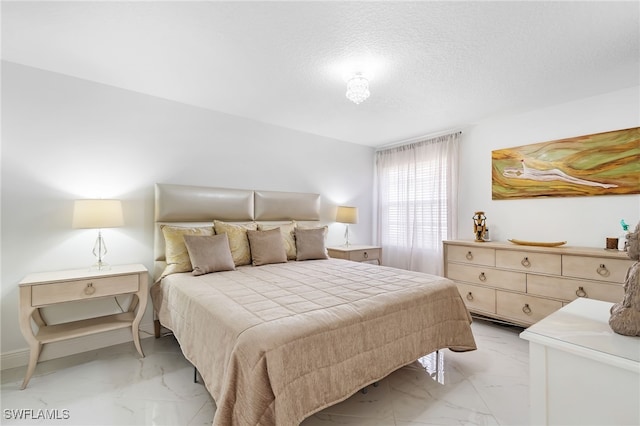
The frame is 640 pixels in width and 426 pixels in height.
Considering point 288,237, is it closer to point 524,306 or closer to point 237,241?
point 237,241

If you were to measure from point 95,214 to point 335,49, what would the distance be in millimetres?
2313

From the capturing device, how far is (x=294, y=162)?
4.04 metres

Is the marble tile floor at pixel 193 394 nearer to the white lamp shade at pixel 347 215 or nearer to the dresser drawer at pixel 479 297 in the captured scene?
the dresser drawer at pixel 479 297

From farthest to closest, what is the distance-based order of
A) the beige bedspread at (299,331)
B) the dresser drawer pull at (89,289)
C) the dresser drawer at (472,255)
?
the dresser drawer at (472,255), the dresser drawer pull at (89,289), the beige bedspread at (299,331)

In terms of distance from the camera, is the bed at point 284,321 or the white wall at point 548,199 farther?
the white wall at point 548,199

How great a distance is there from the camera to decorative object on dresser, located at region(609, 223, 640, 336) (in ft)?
3.21

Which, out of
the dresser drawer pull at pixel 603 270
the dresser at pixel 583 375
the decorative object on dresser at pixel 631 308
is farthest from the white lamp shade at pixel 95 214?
the dresser drawer pull at pixel 603 270

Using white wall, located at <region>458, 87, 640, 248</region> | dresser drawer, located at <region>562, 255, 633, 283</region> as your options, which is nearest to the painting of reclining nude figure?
white wall, located at <region>458, 87, 640, 248</region>

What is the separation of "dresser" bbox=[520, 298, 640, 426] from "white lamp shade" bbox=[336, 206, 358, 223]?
10.3 ft

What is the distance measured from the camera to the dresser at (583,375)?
33.8 inches

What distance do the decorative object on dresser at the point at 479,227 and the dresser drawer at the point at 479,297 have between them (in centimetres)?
58

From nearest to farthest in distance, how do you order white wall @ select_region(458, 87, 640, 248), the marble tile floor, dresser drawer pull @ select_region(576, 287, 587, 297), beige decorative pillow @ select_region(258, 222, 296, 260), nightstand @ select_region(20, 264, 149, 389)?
the marble tile floor
nightstand @ select_region(20, 264, 149, 389)
dresser drawer pull @ select_region(576, 287, 587, 297)
white wall @ select_region(458, 87, 640, 248)
beige decorative pillow @ select_region(258, 222, 296, 260)

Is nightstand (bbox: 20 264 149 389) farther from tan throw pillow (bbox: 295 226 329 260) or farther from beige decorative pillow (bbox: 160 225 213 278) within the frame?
tan throw pillow (bbox: 295 226 329 260)

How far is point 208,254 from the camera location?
2.54 meters
